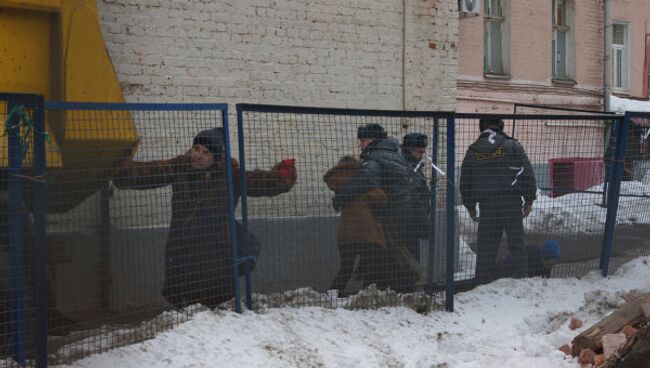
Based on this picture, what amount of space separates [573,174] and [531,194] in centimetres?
55

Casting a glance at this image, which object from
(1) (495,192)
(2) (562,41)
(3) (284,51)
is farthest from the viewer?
(2) (562,41)

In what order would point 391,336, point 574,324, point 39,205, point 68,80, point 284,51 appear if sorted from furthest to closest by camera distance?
point 284,51
point 574,324
point 391,336
point 68,80
point 39,205

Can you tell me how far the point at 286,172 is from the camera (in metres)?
5.64

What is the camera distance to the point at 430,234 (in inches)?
252

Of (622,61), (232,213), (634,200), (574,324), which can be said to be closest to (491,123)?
(574,324)

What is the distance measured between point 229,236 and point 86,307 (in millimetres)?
1054

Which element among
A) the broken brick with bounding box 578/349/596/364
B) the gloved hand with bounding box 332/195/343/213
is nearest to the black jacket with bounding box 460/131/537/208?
the gloved hand with bounding box 332/195/343/213

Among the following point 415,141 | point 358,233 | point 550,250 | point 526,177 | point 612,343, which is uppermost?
point 415,141

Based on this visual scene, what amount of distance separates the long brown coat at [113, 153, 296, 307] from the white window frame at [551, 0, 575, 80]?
1127cm

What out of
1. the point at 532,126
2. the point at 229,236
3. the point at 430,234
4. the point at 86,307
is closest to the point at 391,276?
the point at 430,234

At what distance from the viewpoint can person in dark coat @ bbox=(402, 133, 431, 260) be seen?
6312 mm

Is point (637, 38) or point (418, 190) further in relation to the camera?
point (637, 38)

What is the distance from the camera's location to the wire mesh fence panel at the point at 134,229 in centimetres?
488

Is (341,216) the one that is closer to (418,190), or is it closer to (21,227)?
(418,190)
